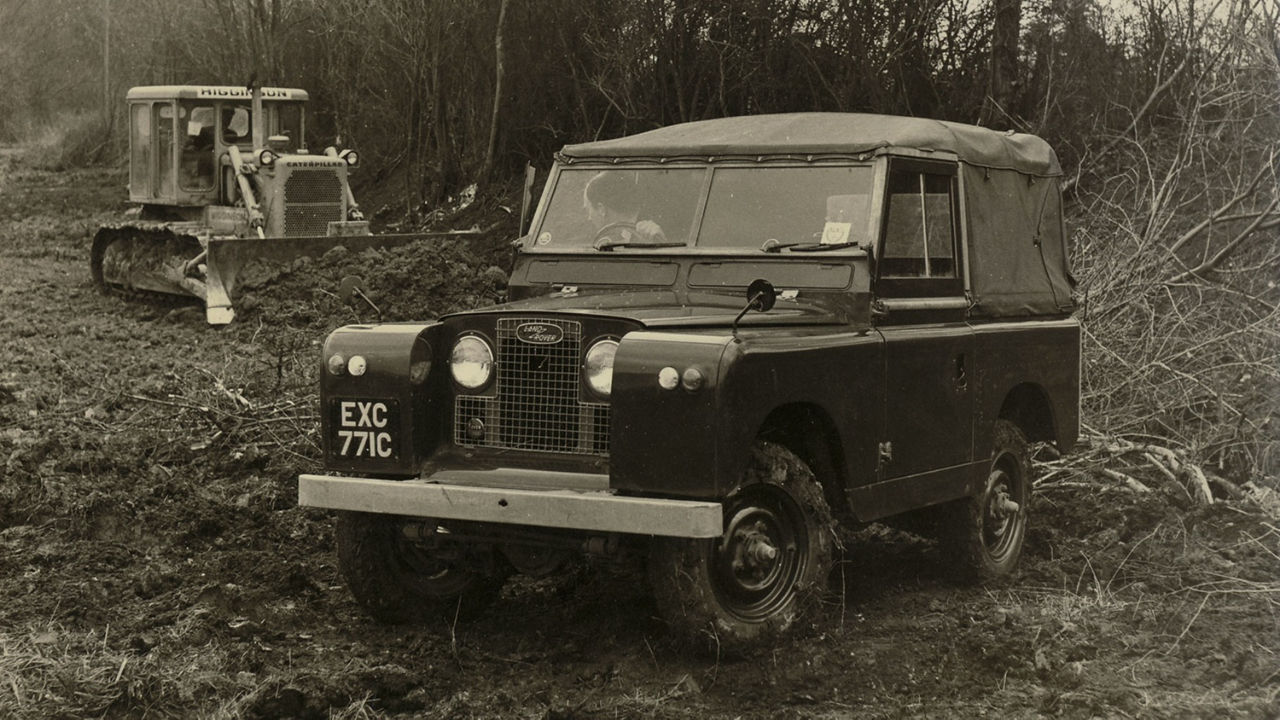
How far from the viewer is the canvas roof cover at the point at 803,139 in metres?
7.08

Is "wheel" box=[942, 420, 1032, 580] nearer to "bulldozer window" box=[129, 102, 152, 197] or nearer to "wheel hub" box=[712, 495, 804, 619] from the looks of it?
"wheel hub" box=[712, 495, 804, 619]

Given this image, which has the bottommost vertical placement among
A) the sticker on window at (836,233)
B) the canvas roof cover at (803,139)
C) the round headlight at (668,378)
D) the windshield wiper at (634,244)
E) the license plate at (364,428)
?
the license plate at (364,428)

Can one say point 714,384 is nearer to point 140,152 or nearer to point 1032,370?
point 1032,370

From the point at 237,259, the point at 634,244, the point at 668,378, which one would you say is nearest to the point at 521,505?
the point at 668,378

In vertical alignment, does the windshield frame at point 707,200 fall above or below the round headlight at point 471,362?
above

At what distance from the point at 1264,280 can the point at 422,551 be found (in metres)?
7.27

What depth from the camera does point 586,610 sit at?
6875 mm

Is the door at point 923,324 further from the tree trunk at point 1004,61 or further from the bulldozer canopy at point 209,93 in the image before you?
the bulldozer canopy at point 209,93

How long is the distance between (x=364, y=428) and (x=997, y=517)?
128 inches

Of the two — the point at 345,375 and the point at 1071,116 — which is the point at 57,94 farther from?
the point at 345,375

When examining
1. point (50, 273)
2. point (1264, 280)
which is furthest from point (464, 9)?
point (1264, 280)

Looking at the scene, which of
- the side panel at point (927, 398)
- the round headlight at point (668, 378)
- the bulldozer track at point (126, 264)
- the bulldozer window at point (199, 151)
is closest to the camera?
the round headlight at point (668, 378)

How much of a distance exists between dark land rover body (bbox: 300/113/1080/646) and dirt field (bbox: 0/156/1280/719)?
0.31 meters

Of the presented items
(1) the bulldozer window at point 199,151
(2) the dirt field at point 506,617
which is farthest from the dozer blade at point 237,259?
(2) the dirt field at point 506,617
